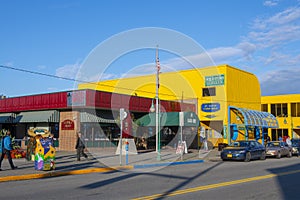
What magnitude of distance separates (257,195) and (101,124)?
23.1 metres

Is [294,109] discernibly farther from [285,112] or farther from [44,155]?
[44,155]

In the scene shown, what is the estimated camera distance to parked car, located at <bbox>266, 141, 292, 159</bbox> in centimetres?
2748

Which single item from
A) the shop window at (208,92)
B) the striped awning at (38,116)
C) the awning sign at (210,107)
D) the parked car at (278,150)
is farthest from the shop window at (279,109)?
the striped awning at (38,116)

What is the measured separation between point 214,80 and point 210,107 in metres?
3.55

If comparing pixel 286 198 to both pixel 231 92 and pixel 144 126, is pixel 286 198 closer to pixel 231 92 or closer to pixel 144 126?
pixel 144 126

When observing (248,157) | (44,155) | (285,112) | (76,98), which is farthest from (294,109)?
(44,155)

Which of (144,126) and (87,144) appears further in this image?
(144,126)

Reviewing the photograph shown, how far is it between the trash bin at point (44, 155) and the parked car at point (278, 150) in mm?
17633

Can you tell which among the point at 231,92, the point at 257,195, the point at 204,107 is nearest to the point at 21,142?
the point at 204,107

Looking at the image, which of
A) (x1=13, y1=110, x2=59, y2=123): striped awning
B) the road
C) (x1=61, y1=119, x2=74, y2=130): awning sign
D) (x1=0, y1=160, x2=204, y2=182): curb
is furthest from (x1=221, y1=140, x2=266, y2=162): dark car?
(x1=13, y1=110, x2=59, y2=123): striped awning

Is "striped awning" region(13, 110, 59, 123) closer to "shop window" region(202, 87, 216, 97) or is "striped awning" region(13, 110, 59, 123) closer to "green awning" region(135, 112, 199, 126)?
"green awning" region(135, 112, 199, 126)

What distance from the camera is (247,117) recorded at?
37.8 meters

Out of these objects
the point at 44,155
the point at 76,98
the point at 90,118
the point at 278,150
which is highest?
the point at 76,98

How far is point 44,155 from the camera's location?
638 inches
